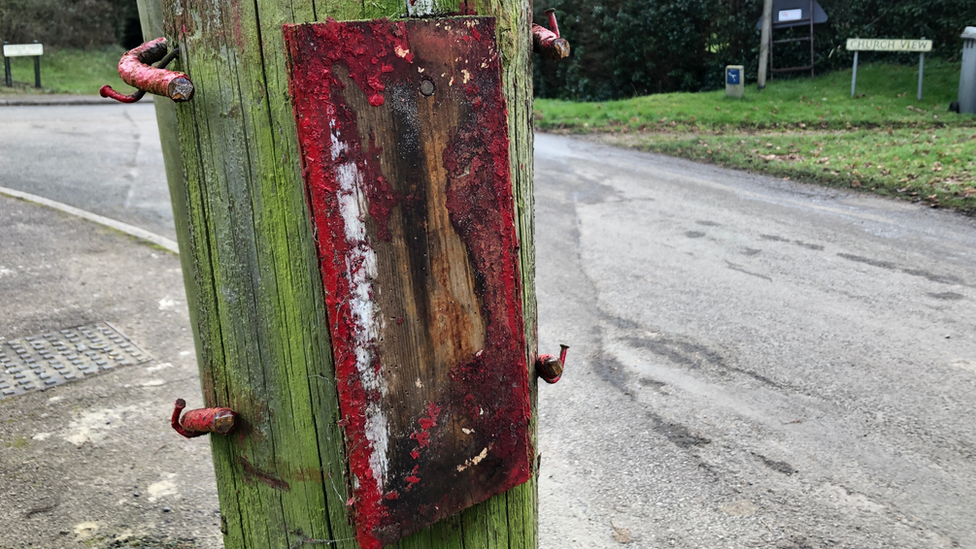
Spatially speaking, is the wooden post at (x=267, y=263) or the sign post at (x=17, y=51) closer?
the wooden post at (x=267, y=263)

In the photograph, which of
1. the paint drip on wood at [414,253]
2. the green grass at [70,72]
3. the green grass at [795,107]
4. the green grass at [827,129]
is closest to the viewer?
the paint drip on wood at [414,253]

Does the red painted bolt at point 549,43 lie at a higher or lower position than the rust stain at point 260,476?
higher

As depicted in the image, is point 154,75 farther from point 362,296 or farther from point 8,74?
point 8,74

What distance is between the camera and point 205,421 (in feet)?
4.44

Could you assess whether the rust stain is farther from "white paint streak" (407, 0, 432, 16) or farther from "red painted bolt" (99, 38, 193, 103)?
"white paint streak" (407, 0, 432, 16)

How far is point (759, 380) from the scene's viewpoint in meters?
4.33

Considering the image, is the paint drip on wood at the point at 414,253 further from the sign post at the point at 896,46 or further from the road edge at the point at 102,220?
the sign post at the point at 896,46

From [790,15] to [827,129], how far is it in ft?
14.6

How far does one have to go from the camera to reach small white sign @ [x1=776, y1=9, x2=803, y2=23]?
1527 cm

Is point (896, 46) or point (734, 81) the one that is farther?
point (734, 81)

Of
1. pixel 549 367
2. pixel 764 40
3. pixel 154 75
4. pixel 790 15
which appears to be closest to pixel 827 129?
pixel 764 40

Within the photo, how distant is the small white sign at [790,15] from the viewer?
15.3 m

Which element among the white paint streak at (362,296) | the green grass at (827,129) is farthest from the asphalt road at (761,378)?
the white paint streak at (362,296)

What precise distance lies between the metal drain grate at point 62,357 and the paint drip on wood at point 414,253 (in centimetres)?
386
